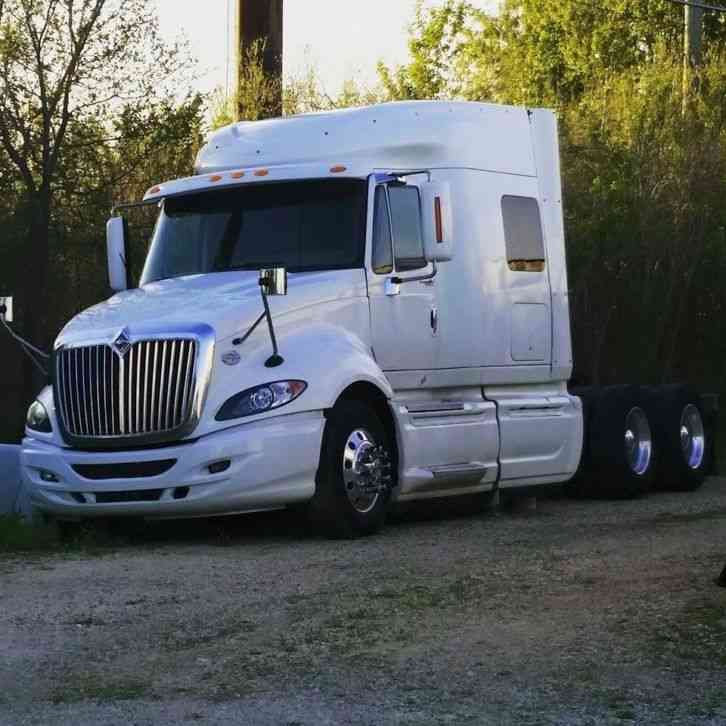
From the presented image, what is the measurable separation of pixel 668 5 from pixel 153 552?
1528 inches

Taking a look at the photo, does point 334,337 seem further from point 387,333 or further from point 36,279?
point 36,279

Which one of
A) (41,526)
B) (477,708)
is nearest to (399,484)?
(41,526)

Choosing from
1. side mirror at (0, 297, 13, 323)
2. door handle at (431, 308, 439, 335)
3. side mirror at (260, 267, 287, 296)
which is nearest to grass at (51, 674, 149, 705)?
side mirror at (260, 267, 287, 296)

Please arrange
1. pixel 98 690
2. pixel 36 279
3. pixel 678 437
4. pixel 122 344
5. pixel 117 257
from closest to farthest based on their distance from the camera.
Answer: pixel 98 690 → pixel 122 344 → pixel 117 257 → pixel 678 437 → pixel 36 279

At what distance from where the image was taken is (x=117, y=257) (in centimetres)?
1466

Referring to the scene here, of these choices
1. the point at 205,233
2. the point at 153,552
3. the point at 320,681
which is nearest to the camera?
the point at 320,681

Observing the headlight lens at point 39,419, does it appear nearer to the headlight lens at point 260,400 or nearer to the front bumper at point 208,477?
the front bumper at point 208,477

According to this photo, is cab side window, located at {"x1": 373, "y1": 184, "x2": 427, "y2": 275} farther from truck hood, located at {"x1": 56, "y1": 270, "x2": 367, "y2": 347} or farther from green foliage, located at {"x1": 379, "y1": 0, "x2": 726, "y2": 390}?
green foliage, located at {"x1": 379, "y1": 0, "x2": 726, "y2": 390}

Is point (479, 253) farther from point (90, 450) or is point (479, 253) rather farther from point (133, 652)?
point (133, 652)

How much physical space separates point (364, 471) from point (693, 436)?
20.1ft

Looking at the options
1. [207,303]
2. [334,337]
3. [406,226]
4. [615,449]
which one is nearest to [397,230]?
[406,226]

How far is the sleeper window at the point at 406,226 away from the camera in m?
13.7

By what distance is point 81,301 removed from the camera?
21984 mm

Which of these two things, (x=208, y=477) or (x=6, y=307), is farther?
(x=6, y=307)
